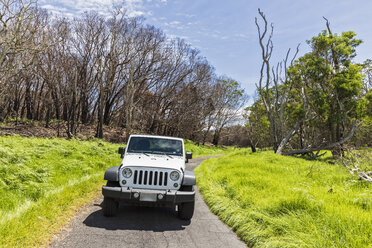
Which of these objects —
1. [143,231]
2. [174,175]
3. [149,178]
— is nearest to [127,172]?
[149,178]

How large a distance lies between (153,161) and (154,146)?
1062 mm

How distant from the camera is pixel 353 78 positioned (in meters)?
15.4

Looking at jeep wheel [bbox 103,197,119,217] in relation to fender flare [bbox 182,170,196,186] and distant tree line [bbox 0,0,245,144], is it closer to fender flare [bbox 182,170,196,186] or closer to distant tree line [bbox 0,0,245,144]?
fender flare [bbox 182,170,196,186]

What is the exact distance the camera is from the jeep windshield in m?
6.02

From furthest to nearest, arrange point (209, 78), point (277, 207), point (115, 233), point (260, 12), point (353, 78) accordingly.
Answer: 1. point (209, 78)
2. point (260, 12)
3. point (353, 78)
4. point (277, 207)
5. point (115, 233)

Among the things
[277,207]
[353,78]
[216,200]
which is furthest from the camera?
[353,78]

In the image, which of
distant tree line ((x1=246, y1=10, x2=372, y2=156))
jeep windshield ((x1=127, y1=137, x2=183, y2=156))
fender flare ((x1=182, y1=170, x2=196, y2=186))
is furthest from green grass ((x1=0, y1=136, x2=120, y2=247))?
distant tree line ((x1=246, y1=10, x2=372, y2=156))

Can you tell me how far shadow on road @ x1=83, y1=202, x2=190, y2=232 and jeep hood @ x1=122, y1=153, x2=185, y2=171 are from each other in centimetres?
114

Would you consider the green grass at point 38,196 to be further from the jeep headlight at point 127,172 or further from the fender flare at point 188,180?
the fender flare at point 188,180

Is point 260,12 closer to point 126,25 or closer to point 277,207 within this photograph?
point 126,25

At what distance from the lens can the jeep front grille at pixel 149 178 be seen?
15.5 ft

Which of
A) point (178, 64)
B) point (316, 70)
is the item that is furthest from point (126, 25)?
point (316, 70)

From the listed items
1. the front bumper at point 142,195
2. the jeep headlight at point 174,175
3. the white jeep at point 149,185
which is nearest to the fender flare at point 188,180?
the white jeep at point 149,185

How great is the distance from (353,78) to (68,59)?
83.9ft
